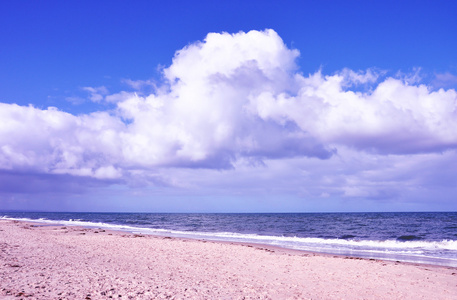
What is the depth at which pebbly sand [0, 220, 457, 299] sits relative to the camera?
9.53 meters

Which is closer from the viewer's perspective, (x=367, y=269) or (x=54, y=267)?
(x=54, y=267)

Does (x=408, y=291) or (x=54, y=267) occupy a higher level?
(x=54, y=267)

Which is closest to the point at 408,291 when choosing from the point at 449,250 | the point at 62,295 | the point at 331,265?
the point at 331,265

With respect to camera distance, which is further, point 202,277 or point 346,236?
point 346,236

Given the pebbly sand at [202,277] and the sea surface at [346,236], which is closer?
the pebbly sand at [202,277]

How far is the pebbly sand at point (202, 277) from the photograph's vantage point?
31.3 feet

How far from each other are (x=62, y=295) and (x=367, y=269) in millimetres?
13380

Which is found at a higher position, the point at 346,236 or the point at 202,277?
the point at 202,277

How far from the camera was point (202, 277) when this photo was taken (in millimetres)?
12508

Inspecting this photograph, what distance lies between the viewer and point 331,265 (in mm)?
17000

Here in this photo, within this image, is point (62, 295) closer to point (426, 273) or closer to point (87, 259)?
point (87, 259)

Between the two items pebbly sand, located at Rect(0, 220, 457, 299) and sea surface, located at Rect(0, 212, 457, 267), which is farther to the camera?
sea surface, located at Rect(0, 212, 457, 267)

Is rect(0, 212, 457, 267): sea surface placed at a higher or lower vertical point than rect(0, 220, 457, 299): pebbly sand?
lower

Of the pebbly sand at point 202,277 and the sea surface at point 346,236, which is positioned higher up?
the pebbly sand at point 202,277
